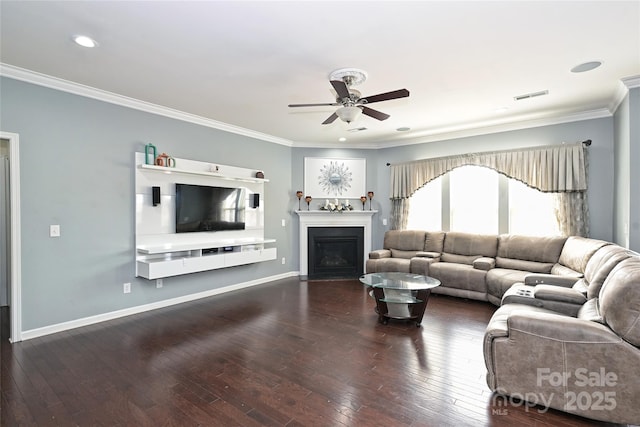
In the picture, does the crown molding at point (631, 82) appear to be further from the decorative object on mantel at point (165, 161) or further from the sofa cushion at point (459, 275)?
the decorative object on mantel at point (165, 161)

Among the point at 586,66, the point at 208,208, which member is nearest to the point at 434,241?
the point at 586,66

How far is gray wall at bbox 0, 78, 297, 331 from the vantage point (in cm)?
338

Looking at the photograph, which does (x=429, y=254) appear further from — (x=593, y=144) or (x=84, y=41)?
(x=84, y=41)

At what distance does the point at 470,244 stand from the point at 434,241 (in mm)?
627

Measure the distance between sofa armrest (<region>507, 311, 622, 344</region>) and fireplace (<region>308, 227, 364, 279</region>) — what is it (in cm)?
440

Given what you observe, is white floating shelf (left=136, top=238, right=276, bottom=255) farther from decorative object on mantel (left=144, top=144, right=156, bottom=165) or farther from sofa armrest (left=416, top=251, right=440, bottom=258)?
sofa armrest (left=416, top=251, right=440, bottom=258)

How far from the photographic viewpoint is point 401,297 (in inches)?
153

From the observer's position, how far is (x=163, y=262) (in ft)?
13.6

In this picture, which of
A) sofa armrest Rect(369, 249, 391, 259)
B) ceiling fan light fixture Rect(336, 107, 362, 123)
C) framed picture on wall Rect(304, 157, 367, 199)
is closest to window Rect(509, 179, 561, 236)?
sofa armrest Rect(369, 249, 391, 259)

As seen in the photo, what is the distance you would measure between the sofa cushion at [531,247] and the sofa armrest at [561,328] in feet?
9.37

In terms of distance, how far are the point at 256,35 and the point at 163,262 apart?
299 cm

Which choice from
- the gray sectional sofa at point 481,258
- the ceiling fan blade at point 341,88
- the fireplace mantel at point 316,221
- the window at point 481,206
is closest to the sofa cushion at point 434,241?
the gray sectional sofa at point 481,258

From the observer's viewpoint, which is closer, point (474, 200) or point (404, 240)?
point (474, 200)

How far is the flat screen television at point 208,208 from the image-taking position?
4.63m
